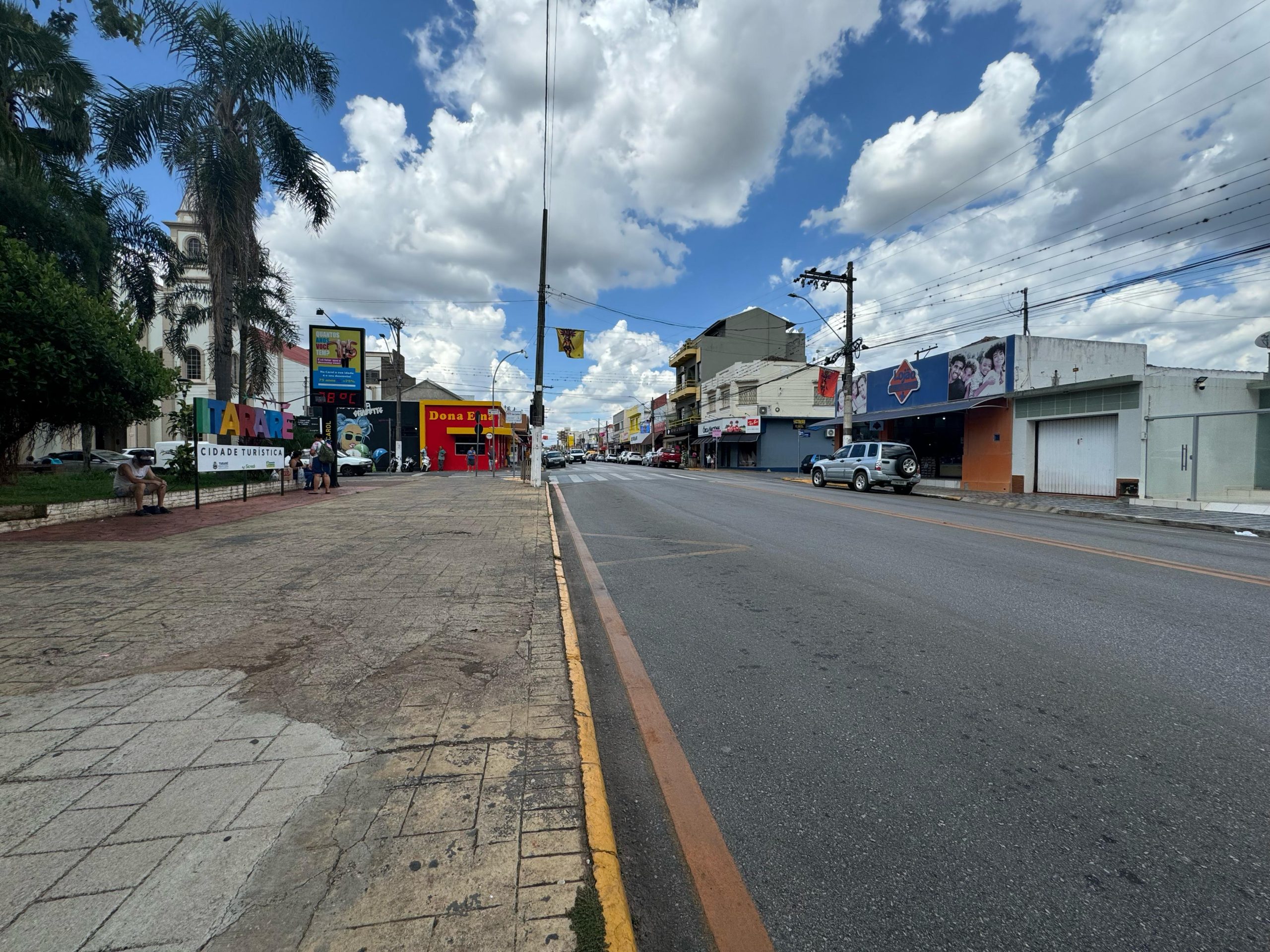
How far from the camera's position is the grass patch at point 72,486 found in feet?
32.7

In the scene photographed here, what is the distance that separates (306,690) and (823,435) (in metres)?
47.8

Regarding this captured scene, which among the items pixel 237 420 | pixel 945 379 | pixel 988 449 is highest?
pixel 945 379

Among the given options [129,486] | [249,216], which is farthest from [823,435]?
[129,486]

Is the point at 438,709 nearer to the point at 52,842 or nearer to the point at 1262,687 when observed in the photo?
the point at 52,842

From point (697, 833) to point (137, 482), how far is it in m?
12.8

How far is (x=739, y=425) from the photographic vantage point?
46969 millimetres

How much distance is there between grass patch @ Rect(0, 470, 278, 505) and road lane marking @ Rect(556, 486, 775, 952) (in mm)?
10909

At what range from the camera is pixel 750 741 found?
3.06 meters

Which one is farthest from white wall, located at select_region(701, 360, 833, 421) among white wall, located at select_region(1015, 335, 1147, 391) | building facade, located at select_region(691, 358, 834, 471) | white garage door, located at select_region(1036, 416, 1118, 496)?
white garage door, located at select_region(1036, 416, 1118, 496)

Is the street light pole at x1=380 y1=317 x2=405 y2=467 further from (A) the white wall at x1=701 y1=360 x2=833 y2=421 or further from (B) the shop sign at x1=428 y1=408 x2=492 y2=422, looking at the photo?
(A) the white wall at x1=701 y1=360 x2=833 y2=421

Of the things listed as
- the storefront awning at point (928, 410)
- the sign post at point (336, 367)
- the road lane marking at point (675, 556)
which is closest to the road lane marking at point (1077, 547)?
the road lane marking at point (675, 556)

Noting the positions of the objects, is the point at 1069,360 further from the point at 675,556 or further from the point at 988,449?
the point at 675,556

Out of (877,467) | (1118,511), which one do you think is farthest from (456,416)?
(1118,511)

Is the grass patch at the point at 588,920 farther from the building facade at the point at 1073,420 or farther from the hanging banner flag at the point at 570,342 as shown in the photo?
the hanging banner flag at the point at 570,342
